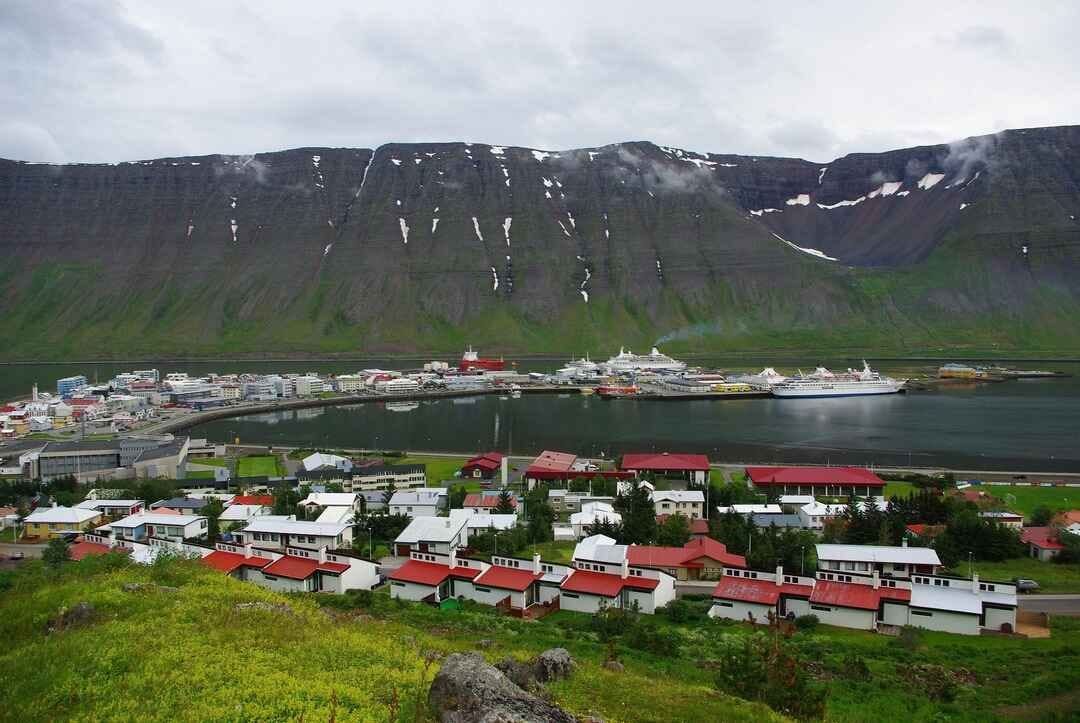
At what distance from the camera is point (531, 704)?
5945 mm

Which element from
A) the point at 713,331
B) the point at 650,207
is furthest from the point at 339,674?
the point at 650,207

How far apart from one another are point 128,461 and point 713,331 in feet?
239

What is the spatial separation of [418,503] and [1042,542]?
1595cm

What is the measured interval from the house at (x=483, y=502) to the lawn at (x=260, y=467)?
9.44 metres

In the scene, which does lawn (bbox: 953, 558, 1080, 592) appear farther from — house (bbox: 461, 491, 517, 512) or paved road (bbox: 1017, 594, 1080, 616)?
house (bbox: 461, 491, 517, 512)

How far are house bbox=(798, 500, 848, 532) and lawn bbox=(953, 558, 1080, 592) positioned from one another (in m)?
3.98

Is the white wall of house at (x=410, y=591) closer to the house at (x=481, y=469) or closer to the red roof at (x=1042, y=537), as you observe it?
the house at (x=481, y=469)

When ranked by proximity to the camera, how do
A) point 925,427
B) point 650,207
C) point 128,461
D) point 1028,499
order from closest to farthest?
1. point 1028,499
2. point 128,461
3. point 925,427
4. point 650,207

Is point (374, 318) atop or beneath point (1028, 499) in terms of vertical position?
atop

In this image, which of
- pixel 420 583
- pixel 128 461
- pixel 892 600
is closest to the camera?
pixel 892 600

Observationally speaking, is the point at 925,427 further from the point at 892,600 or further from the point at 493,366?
the point at 493,366

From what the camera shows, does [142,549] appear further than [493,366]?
No

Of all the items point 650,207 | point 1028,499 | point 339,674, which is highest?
point 650,207

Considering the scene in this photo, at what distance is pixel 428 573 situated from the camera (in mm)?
15539
